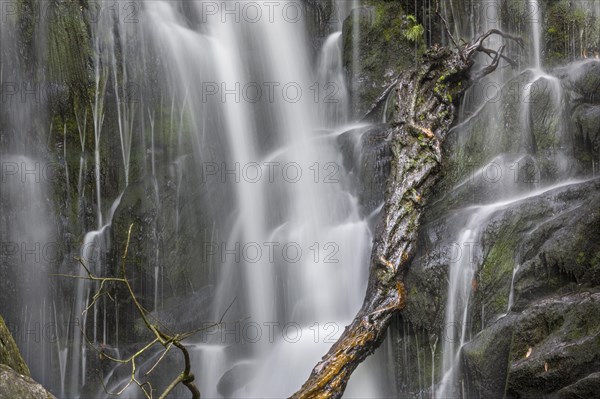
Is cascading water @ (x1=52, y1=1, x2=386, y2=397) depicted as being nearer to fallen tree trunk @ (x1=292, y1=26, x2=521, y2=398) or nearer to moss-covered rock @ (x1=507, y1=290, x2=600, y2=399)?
fallen tree trunk @ (x1=292, y1=26, x2=521, y2=398)

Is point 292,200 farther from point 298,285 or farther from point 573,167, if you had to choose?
point 573,167

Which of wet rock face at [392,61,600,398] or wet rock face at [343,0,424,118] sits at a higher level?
wet rock face at [343,0,424,118]

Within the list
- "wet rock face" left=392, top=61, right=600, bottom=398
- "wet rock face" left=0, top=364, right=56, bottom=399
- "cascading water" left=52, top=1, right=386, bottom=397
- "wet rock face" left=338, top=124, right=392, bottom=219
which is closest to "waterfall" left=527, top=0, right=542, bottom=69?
"wet rock face" left=392, top=61, right=600, bottom=398

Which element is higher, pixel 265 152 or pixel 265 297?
pixel 265 152

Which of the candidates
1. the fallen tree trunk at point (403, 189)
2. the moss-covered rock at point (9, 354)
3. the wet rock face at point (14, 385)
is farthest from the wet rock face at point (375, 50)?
the wet rock face at point (14, 385)

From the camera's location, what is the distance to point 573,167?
6652 millimetres

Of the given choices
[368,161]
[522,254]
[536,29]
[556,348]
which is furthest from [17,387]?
[536,29]

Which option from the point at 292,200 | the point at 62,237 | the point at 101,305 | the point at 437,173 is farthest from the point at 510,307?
the point at 62,237

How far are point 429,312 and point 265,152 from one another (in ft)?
11.1

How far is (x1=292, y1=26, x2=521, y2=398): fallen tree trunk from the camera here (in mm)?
5598

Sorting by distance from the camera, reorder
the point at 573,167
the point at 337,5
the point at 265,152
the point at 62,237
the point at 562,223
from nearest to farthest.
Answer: the point at 562,223 < the point at 573,167 < the point at 62,237 < the point at 265,152 < the point at 337,5

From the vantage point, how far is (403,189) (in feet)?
21.5

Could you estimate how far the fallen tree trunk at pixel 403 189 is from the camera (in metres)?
5.60

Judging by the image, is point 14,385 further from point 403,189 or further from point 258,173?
point 258,173
